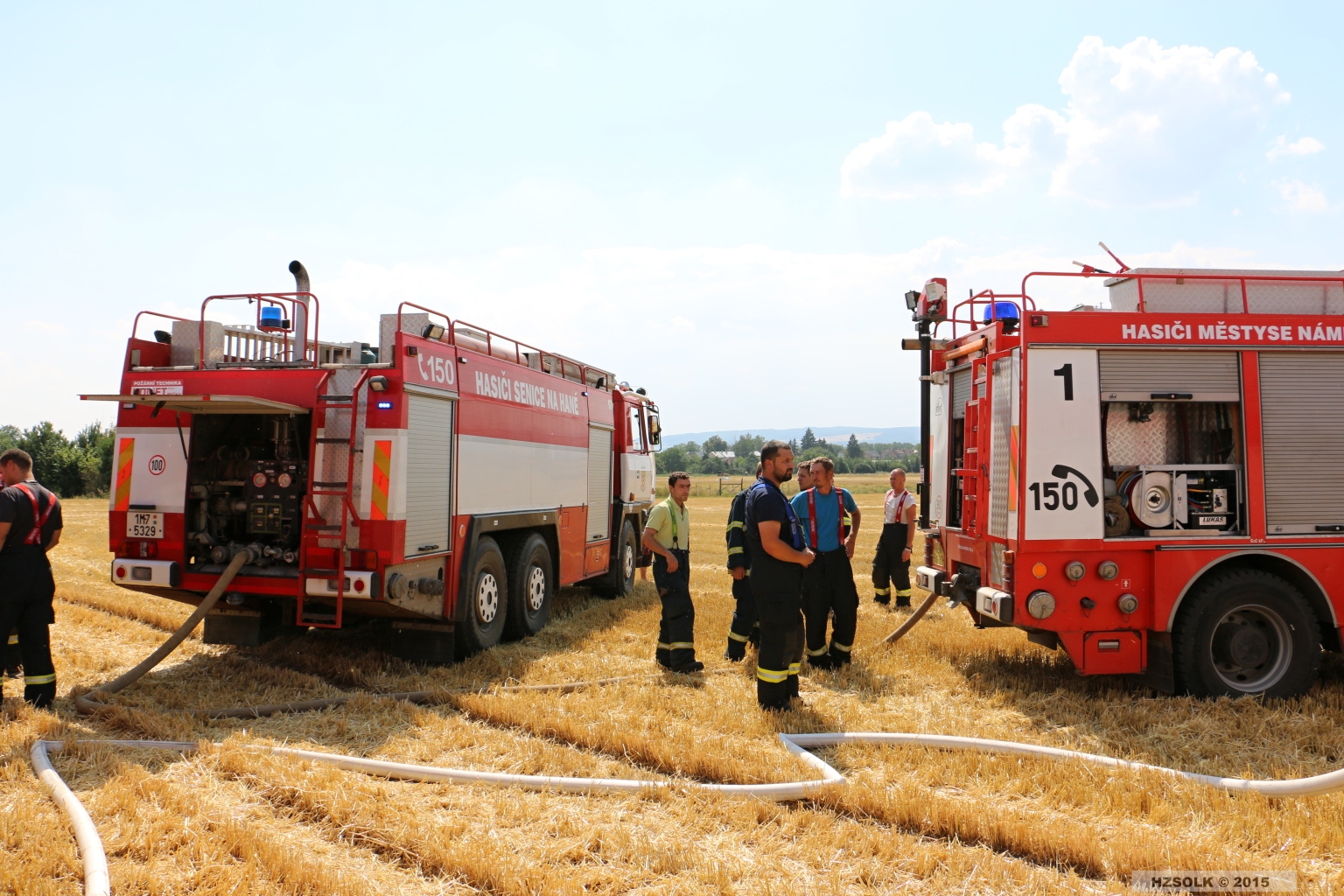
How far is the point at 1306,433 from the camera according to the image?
700 cm

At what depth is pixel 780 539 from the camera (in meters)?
6.44

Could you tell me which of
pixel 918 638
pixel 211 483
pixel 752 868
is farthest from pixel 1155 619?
pixel 211 483

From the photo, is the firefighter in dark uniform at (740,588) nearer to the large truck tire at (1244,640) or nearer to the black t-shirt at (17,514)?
the large truck tire at (1244,640)

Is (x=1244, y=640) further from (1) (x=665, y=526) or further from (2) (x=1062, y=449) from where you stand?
(1) (x=665, y=526)

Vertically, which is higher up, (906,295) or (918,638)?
(906,295)

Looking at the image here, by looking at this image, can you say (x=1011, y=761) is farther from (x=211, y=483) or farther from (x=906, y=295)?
(x=211, y=483)

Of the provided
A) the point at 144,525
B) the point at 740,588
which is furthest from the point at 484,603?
the point at 144,525

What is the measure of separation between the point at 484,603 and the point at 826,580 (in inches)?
120

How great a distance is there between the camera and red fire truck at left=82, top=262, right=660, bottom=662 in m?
7.06

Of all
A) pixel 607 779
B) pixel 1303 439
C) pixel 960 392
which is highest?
pixel 960 392

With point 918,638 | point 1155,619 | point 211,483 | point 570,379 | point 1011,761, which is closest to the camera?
point 1011,761

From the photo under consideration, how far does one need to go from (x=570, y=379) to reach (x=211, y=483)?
4.39 m

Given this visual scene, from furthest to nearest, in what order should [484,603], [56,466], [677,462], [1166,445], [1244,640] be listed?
[677,462], [56,466], [484,603], [1166,445], [1244,640]

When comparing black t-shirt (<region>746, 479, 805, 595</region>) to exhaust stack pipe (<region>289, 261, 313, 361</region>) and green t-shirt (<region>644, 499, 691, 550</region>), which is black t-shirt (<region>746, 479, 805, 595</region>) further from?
exhaust stack pipe (<region>289, 261, 313, 361</region>)
